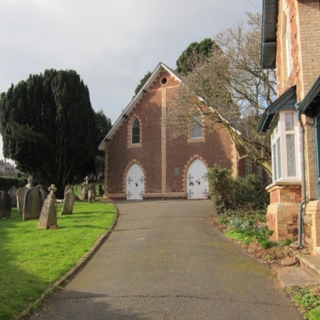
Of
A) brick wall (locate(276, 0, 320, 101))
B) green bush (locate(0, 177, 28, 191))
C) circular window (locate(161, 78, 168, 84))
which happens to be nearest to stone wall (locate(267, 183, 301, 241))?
brick wall (locate(276, 0, 320, 101))

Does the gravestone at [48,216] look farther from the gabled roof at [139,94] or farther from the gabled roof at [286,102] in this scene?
the gabled roof at [139,94]

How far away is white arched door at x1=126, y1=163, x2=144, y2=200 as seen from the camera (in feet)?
94.0

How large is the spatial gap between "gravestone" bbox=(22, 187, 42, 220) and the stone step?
36.4ft

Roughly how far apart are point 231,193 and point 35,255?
31.8 ft

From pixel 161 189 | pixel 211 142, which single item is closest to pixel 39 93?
pixel 161 189

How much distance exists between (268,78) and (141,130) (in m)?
13.8

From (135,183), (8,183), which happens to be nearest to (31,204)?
(135,183)

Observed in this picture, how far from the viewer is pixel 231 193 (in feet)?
52.1

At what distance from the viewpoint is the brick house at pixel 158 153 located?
26344mm

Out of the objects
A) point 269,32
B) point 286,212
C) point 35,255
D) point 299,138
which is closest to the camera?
point 35,255

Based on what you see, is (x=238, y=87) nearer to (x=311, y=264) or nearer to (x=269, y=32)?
(x=269, y=32)

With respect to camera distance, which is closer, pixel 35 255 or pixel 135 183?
pixel 35 255

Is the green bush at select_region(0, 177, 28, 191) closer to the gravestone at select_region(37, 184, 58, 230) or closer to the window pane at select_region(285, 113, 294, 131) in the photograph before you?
the gravestone at select_region(37, 184, 58, 230)

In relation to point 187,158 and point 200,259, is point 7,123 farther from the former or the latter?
point 200,259
